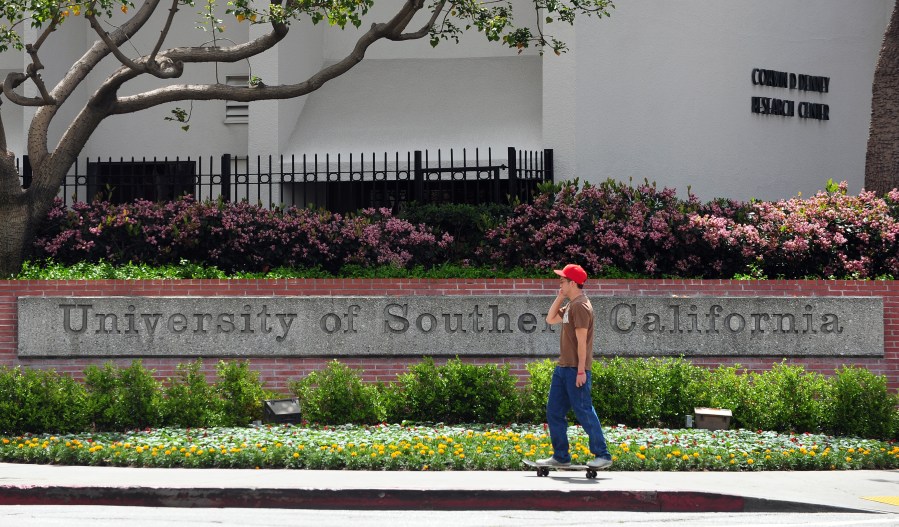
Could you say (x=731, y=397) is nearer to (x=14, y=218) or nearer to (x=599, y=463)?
(x=599, y=463)

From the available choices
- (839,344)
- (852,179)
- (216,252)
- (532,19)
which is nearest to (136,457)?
(216,252)

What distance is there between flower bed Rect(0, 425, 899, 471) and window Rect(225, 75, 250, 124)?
8.84 meters

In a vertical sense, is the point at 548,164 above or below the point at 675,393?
above

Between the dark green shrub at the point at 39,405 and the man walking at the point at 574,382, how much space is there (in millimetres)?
5163

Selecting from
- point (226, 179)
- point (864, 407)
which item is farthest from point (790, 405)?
point (226, 179)

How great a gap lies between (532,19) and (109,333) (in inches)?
341

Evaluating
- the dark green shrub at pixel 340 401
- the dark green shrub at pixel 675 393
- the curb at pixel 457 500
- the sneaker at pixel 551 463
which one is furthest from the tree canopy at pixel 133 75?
the curb at pixel 457 500

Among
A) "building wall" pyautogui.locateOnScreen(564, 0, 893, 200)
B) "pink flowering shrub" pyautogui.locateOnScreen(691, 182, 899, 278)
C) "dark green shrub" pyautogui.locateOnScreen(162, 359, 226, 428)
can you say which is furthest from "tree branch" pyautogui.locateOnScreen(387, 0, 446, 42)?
"dark green shrub" pyautogui.locateOnScreen(162, 359, 226, 428)

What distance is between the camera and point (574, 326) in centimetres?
1031

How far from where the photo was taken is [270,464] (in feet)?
36.4

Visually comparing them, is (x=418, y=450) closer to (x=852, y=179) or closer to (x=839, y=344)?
(x=839, y=344)

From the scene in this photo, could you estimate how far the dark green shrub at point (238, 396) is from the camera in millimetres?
13164

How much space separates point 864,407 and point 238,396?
258 inches

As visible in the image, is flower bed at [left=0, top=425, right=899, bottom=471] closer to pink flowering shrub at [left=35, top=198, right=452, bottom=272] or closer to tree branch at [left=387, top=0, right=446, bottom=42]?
pink flowering shrub at [left=35, top=198, right=452, bottom=272]
